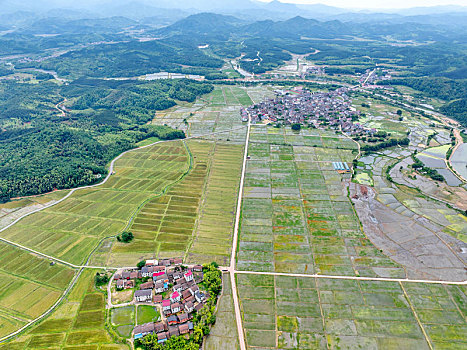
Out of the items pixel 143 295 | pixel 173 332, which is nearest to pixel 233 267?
pixel 173 332

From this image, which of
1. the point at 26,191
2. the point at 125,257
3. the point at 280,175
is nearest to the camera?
the point at 125,257

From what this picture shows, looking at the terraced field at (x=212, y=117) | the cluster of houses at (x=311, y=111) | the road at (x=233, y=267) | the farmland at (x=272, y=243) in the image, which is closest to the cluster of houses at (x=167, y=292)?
the farmland at (x=272, y=243)

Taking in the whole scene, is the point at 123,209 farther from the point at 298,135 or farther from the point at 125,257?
the point at 298,135

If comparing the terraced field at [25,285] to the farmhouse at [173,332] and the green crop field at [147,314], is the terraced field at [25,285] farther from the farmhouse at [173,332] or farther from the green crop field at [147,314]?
the farmhouse at [173,332]

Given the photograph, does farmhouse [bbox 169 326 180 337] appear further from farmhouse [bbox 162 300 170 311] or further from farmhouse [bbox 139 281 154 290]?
farmhouse [bbox 139 281 154 290]

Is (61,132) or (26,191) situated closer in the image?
(26,191)

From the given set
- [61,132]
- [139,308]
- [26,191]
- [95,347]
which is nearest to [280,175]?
[139,308]

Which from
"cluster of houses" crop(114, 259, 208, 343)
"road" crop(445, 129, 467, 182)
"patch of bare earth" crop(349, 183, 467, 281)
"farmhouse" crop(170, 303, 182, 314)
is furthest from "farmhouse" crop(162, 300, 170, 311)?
"road" crop(445, 129, 467, 182)
